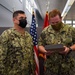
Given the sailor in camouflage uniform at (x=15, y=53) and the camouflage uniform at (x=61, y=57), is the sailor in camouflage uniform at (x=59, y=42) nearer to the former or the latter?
the camouflage uniform at (x=61, y=57)

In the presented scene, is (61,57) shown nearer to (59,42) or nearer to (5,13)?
(59,42)

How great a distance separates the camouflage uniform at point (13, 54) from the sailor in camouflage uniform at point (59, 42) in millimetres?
307

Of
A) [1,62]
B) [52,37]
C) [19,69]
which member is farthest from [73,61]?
[1,62]

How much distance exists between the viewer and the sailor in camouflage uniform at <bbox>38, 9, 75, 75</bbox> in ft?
7.39

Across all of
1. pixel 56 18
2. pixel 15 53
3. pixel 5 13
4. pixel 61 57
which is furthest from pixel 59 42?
pixel 5 13

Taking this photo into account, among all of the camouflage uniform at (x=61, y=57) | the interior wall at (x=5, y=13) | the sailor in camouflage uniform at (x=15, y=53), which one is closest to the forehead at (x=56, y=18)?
the camouflage uniform at (x=61, y=57)

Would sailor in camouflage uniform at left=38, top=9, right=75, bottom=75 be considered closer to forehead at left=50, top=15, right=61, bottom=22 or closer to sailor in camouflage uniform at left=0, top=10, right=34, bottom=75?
forehead at left=50, top=15, right=61, bottom=22

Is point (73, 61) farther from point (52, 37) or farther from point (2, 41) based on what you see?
point (2, 41)

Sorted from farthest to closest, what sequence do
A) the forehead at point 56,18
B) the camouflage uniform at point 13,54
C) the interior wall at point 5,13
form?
the interior wall at point 5,13 < the forehead at point 56,18 < the camouflage uniform at point 13,54

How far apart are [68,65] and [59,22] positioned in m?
0.55

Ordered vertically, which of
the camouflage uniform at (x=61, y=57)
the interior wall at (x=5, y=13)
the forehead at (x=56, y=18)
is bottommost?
the camouflage uniform at (x=61, y=57)

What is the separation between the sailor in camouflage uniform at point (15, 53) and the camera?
6.56 ft

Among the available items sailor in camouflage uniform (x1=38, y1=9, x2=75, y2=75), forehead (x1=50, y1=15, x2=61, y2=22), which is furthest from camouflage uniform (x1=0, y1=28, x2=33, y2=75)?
forehead (x1=50, y1=15, x2=61, y2=22)

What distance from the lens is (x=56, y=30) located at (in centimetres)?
233
